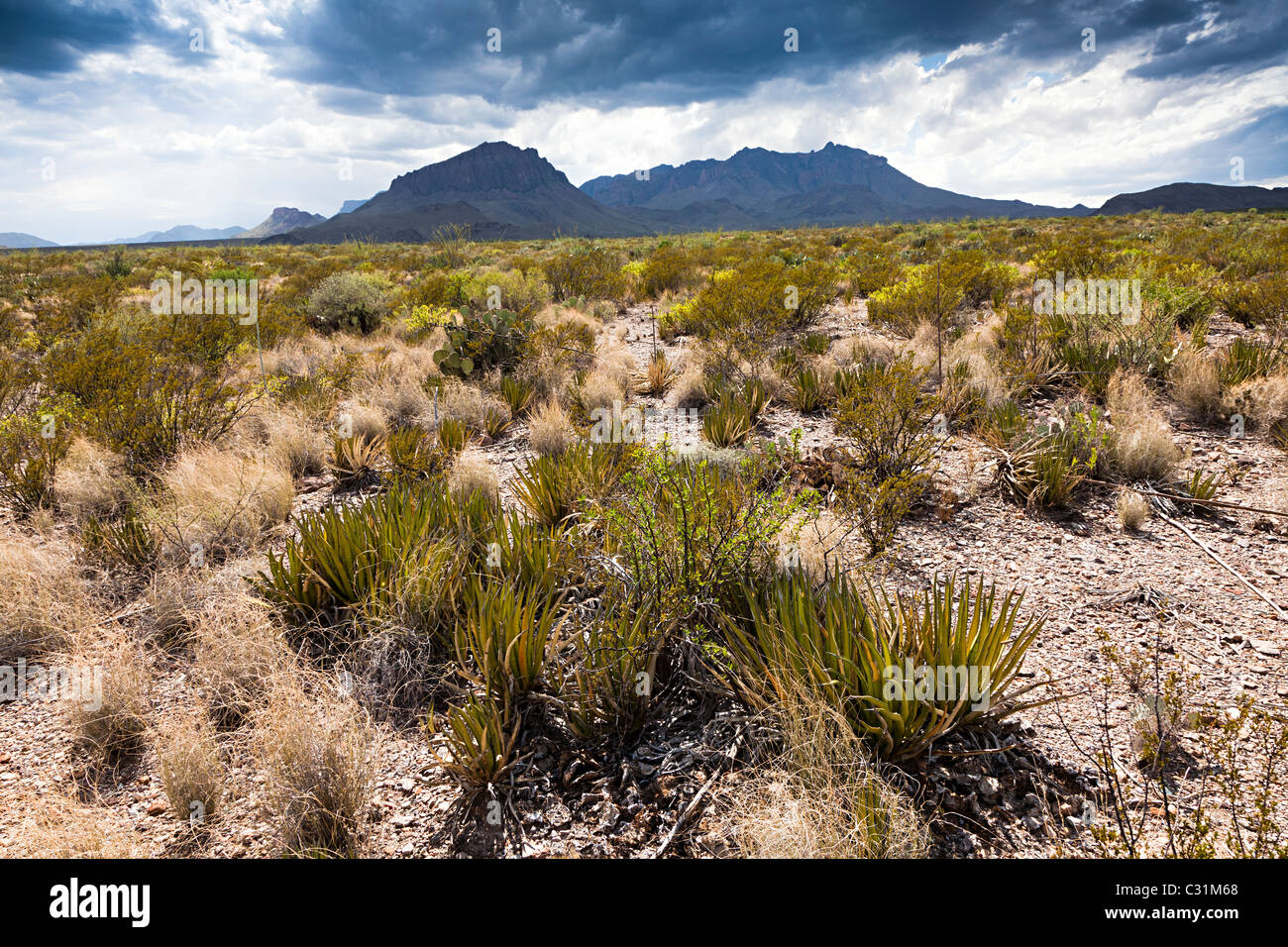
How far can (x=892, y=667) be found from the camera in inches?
89.7

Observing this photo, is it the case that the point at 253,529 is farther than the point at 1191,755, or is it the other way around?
the point at 253,529

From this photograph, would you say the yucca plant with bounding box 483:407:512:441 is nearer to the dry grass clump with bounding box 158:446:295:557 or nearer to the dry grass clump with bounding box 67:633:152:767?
the dry grass clump with bounding box 158:446:295:557

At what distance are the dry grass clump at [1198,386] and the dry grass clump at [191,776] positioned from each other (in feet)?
28.3

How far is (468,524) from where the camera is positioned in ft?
12.5

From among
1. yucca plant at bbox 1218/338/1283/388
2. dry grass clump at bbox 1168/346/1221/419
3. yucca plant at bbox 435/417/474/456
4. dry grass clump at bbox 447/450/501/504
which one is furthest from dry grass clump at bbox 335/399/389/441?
yucca plant at bbox 1218/338/1283/388

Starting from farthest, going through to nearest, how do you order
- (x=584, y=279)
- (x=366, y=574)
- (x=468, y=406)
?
1. (x=584, y=279)
2. (x=468, y=406)
3. (x=366, y=574)

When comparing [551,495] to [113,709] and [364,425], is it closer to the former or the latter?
[113,709]

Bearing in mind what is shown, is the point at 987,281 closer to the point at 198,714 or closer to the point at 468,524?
the point at 468,524

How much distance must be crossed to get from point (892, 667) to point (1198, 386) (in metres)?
6.27

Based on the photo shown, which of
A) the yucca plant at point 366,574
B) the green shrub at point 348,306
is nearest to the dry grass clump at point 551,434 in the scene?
the yucca plant at point 366,574

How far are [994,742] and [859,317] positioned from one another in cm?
1062

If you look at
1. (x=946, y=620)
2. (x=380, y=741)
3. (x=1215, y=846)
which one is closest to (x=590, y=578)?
(x=380, y=741)

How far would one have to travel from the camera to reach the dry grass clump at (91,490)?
→ 15.7 ft

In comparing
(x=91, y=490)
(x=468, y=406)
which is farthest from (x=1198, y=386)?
(x=91, y=490)
